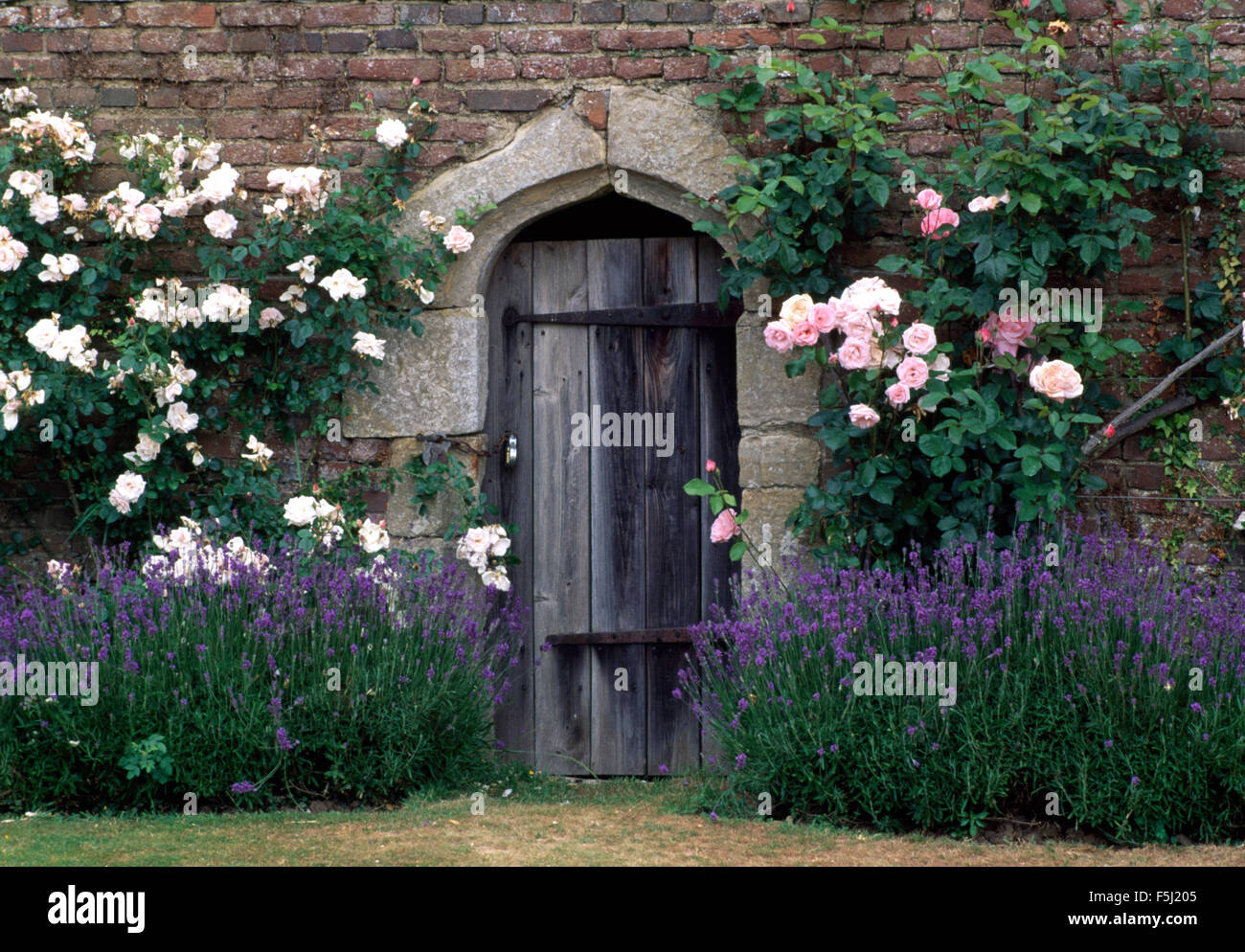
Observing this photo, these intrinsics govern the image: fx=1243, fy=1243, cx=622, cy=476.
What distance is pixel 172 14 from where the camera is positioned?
480 cm

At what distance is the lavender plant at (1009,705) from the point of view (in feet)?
11.6

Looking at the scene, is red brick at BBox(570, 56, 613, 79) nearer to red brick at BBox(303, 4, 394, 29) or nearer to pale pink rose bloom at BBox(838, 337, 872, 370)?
red brick at BBox(303, 4, 394, 29)

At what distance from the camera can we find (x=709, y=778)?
4.24 metres

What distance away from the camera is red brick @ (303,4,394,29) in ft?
15.5

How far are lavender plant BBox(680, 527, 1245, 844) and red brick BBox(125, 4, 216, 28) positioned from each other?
10.2 feet

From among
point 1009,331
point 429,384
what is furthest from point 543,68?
point 1009,331

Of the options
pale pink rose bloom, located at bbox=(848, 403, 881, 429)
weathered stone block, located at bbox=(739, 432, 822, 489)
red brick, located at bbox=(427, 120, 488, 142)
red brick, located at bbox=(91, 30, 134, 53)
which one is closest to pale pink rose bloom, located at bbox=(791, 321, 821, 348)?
pale pink rose bloom, located at bbox=(848, 403, 881, 429)

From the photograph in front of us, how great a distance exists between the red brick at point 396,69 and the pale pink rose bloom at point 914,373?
6.83ft

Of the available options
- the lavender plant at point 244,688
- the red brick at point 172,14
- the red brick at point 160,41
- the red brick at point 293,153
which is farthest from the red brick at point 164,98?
the lavender plant at point 244,688

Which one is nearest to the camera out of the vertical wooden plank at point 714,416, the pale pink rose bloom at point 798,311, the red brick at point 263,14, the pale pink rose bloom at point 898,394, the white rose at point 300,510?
the pale pink rose bloom at point 898,394

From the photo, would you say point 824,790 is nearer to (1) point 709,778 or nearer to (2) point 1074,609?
(1) point 709,778

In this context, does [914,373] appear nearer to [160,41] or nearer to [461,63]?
[461,63]

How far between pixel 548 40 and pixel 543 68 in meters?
0.10

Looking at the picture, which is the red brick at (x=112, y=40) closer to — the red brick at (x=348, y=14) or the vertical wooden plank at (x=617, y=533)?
the red brick at (x=348, y=14)
